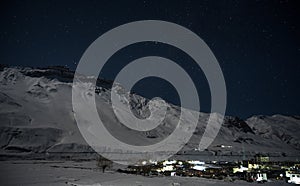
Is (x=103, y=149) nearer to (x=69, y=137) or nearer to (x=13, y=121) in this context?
(x=69, y=137)

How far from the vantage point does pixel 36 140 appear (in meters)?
163

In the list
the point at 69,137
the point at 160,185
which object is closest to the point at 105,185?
the point at 160,185

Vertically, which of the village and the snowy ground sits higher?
the village

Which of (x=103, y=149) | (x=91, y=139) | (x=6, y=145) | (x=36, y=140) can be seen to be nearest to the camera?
(x=6, y=145)

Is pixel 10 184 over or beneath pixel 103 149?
beneath

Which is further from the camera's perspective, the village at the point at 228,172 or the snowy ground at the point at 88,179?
the village at the point at 228,172

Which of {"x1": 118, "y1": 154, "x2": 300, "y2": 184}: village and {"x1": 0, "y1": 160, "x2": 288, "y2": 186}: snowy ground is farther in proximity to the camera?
{"x1": 118, "y1": 154, "x2": 300, "y2": 184}: village

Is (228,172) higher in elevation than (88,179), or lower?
higher

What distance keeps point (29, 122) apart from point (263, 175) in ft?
567

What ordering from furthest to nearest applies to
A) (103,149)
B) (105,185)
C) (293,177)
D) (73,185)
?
(103,149) → (293,177) → (105,185) → (73,185)

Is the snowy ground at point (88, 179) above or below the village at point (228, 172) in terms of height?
below

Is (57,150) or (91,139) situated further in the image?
(91,139)

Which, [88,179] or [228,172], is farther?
[228,172]

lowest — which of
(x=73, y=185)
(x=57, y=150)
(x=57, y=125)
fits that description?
(x=73, y=185)
